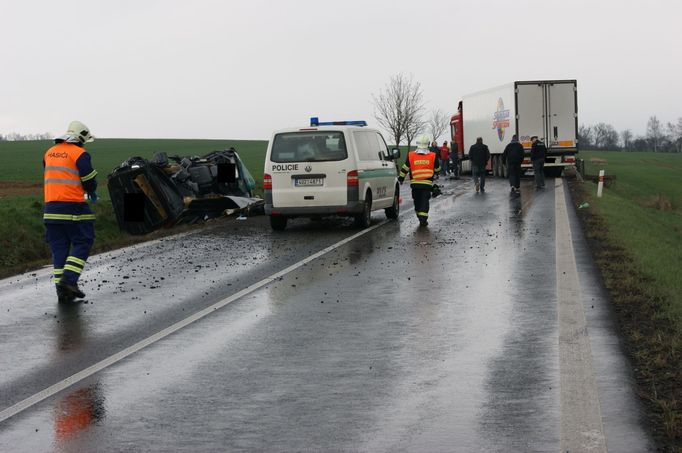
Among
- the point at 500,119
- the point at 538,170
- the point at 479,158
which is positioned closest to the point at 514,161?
the point at 479,158

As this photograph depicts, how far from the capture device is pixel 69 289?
10516 millimetres

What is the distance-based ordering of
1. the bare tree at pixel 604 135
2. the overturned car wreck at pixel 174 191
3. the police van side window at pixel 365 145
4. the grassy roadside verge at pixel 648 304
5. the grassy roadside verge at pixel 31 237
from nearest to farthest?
the grassy roadside verge at pixel 648 304 → the grassy roadside verge at pixel 31 237 → the police van side window at pixel 365 145 → the overturned car wreck at pixel 174 191 → the bare tree at pixel 604 135

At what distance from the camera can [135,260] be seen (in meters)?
14.3

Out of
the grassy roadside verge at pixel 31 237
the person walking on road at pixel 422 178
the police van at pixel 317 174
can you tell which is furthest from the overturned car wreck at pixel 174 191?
the person walking on road at pixel 422 178

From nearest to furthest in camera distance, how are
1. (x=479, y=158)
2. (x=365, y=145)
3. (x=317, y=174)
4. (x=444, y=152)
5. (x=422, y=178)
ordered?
(x=317, y=174)
(x=365, y=145)
(x=422, y=178)
(x=479, y=158)
(x=444, y=152)

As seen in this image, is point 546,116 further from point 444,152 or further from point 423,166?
point 423,166

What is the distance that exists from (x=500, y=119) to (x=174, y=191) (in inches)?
851

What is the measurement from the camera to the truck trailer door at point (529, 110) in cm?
3769

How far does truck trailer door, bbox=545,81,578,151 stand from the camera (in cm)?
3800

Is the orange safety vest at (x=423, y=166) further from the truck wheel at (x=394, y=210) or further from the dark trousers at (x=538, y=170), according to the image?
the dark trousers at (x=538, y=170)

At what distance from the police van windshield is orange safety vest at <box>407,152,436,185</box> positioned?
5.80 feet

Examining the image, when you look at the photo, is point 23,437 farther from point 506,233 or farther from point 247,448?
point 506,233

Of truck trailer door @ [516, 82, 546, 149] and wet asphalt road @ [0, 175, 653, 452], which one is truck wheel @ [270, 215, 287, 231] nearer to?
wet asphalt road @ [0, 175, 653, 452]

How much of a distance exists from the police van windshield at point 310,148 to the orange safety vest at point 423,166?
1.77 meters
